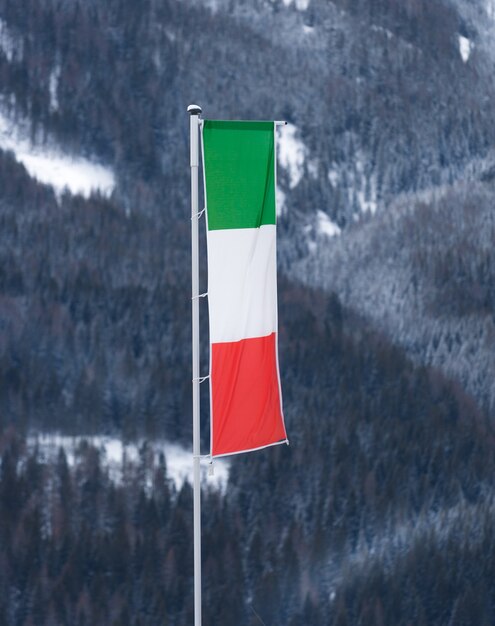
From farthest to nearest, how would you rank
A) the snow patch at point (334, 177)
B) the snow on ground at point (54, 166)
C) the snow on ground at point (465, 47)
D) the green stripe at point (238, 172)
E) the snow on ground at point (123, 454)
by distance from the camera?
the snow on ground at point (465, 47), the snow patch at point (334, 177), the snow on ground at point (54, 166), the snow on ground at point (123, 454), the green stripe at point (238, 172)

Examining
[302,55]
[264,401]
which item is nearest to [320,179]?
[302,55]

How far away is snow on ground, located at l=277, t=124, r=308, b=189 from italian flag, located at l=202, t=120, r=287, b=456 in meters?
61.0

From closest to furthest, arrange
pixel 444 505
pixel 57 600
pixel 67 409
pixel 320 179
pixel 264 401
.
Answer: pixel 264 401 < pixel 57 600 < pixel 67 409 < pixel 444 505 < pixel 320 179

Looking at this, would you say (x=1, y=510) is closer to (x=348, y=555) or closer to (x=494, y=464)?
(x=348, y=555)

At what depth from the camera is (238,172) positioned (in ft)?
44.2

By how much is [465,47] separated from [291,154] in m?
15.3

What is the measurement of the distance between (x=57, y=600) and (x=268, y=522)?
37.7ft

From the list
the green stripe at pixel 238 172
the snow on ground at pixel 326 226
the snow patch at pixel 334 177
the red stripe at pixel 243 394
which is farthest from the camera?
the snow patch at pixel 334 177

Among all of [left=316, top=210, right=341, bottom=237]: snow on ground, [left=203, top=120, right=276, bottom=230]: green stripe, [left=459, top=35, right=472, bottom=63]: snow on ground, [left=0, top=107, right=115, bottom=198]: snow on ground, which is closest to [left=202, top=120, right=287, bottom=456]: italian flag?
[left=203, top=120, right=276, bottom=230]: green stripe

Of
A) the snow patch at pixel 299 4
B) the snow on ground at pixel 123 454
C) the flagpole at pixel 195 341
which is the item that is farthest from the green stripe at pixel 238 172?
the snow patch at pixel 299 4

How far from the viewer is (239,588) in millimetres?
61844

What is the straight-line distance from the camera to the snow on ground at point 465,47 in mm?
82562

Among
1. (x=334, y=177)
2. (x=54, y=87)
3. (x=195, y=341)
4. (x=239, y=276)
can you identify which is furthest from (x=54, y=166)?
(x=195, y=341)

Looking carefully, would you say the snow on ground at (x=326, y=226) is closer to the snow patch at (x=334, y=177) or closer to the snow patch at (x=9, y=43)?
the snow patch at (x=334, y=177)
